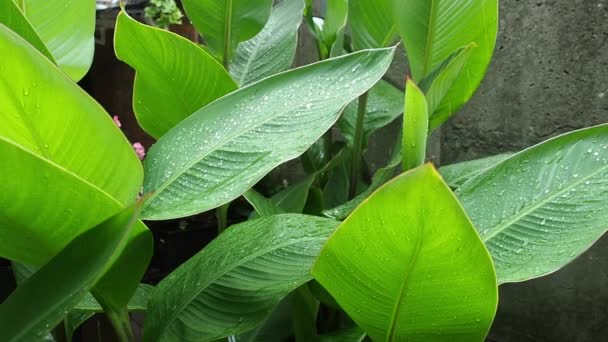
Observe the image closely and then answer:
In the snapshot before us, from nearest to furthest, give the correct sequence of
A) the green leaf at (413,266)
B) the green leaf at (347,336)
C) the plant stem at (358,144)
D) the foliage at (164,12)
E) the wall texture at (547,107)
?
the green leaf at (413,266), the green leaf at (347,336), the plant stem at (358,144), the wall texture at (547,107), the foliage at (164,12)

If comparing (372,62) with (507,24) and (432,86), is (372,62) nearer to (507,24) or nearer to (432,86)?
(432,86)

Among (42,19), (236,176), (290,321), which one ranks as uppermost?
(42,19)

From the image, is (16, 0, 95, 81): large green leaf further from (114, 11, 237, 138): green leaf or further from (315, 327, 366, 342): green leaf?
(315, 327, 366, 342): green leaf

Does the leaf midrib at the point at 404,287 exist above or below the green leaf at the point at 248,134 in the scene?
below

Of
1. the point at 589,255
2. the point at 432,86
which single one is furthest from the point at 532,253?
the point at 589,255

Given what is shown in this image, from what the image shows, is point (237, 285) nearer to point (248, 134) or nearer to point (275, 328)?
point (248, 134)

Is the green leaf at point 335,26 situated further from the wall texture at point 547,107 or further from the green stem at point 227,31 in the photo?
the wall texture at point 547,107

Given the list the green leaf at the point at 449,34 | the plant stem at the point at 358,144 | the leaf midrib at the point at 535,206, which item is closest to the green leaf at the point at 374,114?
Result: the plant stem at the point at 358,144

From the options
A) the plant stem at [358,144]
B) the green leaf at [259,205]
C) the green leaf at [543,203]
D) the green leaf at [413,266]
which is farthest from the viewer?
the plant stem at [358,144]
